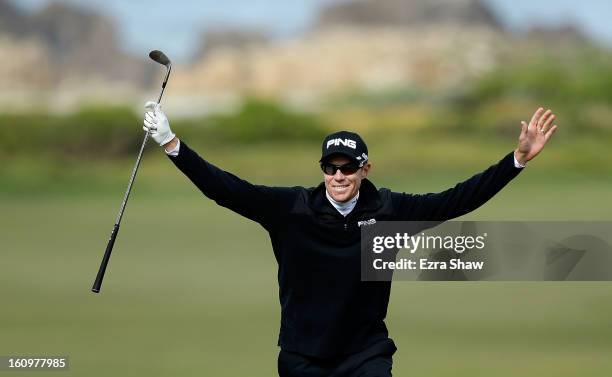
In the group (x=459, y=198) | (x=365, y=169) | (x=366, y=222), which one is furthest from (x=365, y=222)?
(x=459, y=198)

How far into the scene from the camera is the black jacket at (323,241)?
614cm

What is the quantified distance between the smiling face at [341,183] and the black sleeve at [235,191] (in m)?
0.26

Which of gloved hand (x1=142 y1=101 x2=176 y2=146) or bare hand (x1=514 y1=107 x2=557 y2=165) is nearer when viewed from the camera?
gloved hand (x1=142 y1=101 x2=176 y2=146)

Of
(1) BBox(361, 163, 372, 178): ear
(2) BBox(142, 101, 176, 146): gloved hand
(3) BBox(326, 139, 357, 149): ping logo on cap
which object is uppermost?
(2) BBox(142, 101, 176, 146): gloved hand

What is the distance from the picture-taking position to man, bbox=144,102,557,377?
20.1ft

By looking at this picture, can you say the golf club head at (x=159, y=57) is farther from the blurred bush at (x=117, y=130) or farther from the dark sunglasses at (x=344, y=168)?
A: the blurred bush at (x=117, y=130)

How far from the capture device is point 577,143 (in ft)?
116

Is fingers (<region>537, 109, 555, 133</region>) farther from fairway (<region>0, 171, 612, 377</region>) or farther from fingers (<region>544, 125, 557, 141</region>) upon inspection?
fairway (<region>0, 171, 612, 377</region>)

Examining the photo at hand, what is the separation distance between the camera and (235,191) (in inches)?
248

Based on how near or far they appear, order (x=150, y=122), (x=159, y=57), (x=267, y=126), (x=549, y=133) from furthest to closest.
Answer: (x=267, y=126), (x=159, y=57), (x=549, y=133), (x=150, y=122)

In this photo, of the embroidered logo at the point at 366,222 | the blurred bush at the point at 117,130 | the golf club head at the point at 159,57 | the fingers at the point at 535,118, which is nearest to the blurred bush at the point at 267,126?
the blurred bush at the point at 117,130

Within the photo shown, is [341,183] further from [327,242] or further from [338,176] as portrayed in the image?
[327,242]

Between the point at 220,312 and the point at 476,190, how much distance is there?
28.0 ft

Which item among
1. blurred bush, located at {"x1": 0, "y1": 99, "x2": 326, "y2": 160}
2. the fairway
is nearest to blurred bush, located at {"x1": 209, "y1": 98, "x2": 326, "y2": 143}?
blurred bush, located at {"x1": 0, "y1": 99, "x2": 326, "y2": 160}
